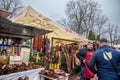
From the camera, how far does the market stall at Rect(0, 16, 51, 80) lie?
506 centimetres

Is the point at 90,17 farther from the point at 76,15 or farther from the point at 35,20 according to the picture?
the point at 35,20

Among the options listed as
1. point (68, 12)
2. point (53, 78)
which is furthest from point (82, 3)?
point (53, 78)

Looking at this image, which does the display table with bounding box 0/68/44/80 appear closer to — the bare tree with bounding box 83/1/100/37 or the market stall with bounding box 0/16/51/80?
the market stall with bounding box 0/16/51/80

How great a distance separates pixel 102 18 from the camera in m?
46.5

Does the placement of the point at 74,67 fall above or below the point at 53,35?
below

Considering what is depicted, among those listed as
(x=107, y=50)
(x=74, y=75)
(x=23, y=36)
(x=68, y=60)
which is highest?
(x=23, y=36)

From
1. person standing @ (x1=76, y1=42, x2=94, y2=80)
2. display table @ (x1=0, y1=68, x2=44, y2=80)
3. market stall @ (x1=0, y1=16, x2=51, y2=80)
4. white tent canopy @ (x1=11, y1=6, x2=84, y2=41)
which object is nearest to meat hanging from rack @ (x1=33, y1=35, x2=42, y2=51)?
market stall @ (x1=0, y1=16, x2=51, y2=80)

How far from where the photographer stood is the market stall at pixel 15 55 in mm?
5060

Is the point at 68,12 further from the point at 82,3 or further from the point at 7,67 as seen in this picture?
the point at 7,67

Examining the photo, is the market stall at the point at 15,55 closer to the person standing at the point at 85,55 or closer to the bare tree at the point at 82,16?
the person standing at the point at 85,55

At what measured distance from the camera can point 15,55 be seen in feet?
20.2

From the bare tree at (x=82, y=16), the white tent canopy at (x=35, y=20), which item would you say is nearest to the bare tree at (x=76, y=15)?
the bare tree at (x=82, y=16)

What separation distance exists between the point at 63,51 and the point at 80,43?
4.27ft

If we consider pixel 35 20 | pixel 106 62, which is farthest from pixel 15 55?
pixel 35 20
